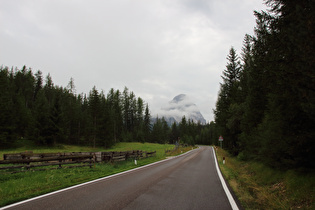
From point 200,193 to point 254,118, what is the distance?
10.8 meters

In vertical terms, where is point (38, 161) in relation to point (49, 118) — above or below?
below

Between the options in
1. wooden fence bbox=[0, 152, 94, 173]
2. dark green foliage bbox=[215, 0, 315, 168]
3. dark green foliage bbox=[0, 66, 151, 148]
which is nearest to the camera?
dark green foliage bbox=[215, 0, 315, 168]

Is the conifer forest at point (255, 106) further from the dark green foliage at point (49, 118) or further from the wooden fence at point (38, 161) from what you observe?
the wooden fence at point (38, 161)

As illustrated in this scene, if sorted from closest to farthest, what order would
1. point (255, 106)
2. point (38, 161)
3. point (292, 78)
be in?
point (292, 78)
point (38, 161)
point (255, 106)

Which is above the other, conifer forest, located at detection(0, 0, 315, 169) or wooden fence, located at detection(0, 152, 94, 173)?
conifer forest, located at detection(0, 0, 315, 169)

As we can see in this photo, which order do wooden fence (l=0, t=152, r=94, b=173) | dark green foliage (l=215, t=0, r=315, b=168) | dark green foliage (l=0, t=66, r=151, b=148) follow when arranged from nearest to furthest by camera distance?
dark green foliage (l=215, t=0, r=315, b=168), wooden fence (l=0, t=152, r=94, b=173), dark green foliage (l=0, t=66, r=151, b=148)

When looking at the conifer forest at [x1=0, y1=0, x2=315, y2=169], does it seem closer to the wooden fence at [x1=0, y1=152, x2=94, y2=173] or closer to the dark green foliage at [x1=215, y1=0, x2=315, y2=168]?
the dark green foliage at [x1=215, y1=0, x2=315, y2=168]

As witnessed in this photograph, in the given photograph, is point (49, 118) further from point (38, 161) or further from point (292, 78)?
point (292, 78)

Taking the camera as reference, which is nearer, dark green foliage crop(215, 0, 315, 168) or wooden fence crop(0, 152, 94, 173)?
dark green foliage crop(215, 0, 315, 168)

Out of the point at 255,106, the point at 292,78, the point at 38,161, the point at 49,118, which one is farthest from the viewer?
the point at 49,118

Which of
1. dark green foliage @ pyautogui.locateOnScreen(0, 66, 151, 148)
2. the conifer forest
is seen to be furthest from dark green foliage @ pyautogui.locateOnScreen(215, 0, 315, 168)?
dark green foliage @ pyautogui.locateOnScreen(0, 66, 151, 148)

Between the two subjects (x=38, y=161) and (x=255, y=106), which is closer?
(x=38, y=161)

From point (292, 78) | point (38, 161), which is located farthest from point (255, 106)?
point (38, 161)

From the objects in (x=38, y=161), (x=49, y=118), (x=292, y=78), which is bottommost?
(x=38, y=161)
